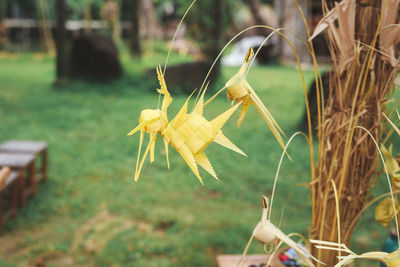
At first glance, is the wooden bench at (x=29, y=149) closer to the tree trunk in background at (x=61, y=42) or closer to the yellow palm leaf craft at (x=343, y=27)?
the yellow palm leaf craft at (x=343, y=27)

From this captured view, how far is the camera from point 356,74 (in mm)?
1319

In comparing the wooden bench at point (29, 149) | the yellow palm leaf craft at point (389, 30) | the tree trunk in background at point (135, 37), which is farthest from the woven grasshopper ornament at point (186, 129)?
the tree trunk in background at point (135, 37)

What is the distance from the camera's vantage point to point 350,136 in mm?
1312

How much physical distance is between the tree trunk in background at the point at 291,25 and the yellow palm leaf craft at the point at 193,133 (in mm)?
10398

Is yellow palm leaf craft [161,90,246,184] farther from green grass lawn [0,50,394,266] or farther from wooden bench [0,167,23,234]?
wooden bench [0,167,23,234]

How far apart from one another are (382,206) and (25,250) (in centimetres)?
240

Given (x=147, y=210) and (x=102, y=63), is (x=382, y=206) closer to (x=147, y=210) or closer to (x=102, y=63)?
(x=147, y=210)

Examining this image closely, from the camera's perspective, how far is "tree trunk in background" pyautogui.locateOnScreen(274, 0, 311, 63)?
35.9ft

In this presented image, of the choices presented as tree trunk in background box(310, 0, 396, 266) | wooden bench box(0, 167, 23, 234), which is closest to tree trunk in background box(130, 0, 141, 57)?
wooden bench box(0, 167, 23, 234)

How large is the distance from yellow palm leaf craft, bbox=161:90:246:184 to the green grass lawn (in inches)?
23.2

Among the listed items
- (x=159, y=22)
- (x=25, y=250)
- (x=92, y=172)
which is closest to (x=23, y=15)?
(x=159, y=22)

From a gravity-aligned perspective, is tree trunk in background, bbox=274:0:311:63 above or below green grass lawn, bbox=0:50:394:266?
above

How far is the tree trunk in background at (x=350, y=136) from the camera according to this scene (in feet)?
4.30

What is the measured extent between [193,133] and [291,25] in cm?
1179
